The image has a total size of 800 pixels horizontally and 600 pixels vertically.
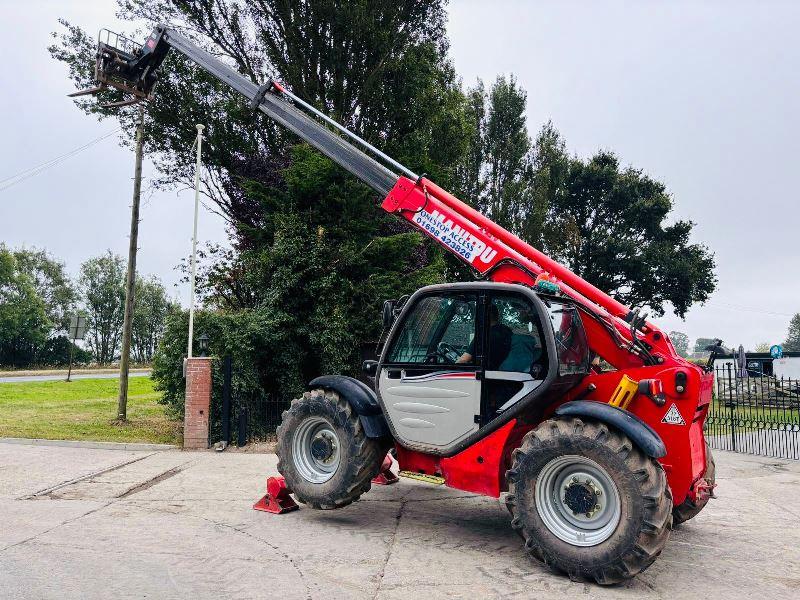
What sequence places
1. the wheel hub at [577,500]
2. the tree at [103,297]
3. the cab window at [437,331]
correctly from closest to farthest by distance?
the wheel hub at [577,500]
the cab window at [437,331]
the tree at [103,297]

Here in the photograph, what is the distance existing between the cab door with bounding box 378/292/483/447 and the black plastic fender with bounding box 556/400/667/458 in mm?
861

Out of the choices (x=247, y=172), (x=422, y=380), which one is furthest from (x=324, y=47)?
(x=422, y=380)

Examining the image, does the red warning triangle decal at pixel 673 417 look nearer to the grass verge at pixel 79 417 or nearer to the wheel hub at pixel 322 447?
the wheel hub at pixel 322 447

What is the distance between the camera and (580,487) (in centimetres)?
479

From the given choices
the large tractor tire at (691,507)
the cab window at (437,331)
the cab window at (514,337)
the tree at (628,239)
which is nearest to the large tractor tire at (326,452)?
the cab window at (437,331)

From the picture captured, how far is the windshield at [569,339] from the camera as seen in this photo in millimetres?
5270

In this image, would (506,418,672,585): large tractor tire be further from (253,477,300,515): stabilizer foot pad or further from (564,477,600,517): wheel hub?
(253,477,300,515): stabilizer foot pad

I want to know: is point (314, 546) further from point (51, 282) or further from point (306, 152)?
point (51, 282)

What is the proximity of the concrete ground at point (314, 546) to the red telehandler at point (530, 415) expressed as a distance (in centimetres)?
44

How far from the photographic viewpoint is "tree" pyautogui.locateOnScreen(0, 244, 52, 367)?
160 feet

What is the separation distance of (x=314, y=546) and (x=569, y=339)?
9.66 feet

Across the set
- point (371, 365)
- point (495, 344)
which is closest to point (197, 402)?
point (371, 365)

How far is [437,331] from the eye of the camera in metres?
5.85

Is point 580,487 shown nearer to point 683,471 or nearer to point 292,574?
point 683,471
